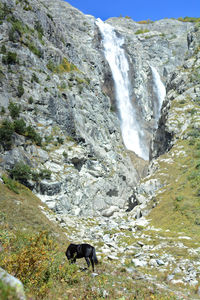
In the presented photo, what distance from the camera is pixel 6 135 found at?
28516mm

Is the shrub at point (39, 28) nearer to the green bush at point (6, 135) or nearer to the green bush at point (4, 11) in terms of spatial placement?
the green bush at point (4, 11)

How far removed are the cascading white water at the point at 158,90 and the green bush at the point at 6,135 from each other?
67.0 meters

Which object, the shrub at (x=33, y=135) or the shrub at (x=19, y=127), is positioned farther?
the shrub at (x=33, y=135)

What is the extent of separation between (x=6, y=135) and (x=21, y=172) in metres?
5.31

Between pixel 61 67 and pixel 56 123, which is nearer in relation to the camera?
pixel 56 123

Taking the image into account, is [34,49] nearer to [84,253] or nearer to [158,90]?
[84,253]

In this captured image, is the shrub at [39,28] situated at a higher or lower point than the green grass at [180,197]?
higher

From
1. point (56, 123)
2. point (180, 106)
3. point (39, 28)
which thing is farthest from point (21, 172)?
point (39, 28)

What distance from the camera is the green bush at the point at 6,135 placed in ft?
93.3

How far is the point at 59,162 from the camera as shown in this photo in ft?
115

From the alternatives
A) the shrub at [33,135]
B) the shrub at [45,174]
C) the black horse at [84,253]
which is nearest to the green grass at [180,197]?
the black horse at [84,253]

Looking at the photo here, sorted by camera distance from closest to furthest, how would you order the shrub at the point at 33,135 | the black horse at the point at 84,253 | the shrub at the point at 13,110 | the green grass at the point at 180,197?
the black horse at the point at 84,253, the green grass at the point at 180,197, the shrub at the point at 13,110, the shrub at the point at 33,135

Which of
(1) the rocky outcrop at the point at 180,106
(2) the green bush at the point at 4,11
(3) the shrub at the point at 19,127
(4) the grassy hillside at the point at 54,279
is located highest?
(2) the green bush at the point at 4,11

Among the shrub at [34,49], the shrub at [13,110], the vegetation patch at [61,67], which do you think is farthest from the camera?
the vegetation patch at [61,67]
